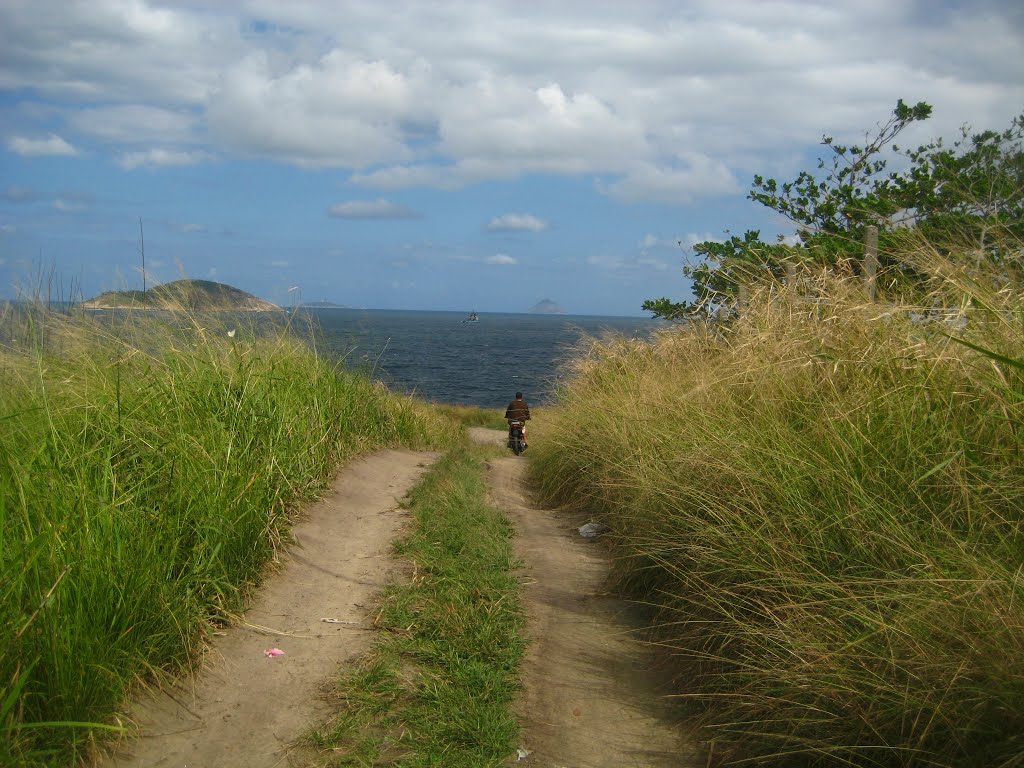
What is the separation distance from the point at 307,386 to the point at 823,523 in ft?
21.8

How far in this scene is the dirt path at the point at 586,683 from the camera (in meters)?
4.15

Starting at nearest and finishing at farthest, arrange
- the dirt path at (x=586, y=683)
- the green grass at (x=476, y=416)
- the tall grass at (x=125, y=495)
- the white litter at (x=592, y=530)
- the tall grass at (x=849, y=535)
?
1. the tall grass at (x=849, y=535)
2. the tall grass at (x=125, y=495)
3. the dirt path at (x=586, y=683)
4. the white litter at (x=592, y=530)
5. the green grass at (x=476, y=416)

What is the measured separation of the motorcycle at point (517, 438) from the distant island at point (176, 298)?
11196 mm

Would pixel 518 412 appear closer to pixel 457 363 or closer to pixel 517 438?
pixel 517 438

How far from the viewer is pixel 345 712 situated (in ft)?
14.4

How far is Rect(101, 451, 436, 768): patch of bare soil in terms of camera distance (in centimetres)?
402

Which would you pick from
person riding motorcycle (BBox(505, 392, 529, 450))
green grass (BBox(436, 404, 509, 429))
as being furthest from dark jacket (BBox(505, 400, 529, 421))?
green grass (BBox(436, 404, 509, 429))

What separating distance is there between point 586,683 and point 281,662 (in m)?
1.80

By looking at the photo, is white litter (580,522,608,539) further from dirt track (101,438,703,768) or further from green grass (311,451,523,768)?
green grass (311,451,523,768)

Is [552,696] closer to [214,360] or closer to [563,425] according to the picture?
[214,360]

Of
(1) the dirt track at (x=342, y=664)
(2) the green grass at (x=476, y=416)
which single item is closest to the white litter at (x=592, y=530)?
(1) the dirt track at (x=342, y=664)

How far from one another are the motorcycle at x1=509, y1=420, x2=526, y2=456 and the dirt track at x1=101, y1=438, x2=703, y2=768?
39.3 ft

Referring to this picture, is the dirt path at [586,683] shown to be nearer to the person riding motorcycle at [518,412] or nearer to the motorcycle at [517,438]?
the person riding motorcycle at [518,412]

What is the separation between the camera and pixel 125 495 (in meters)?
5.13
